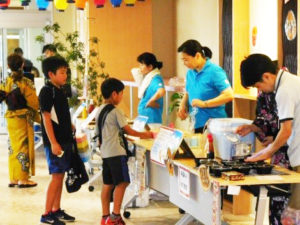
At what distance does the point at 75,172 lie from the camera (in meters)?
6.18

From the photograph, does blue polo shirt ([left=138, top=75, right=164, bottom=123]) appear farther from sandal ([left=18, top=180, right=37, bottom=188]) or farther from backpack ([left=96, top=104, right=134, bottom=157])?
sandal ([left=18, top=180, right=37, bottom=188])

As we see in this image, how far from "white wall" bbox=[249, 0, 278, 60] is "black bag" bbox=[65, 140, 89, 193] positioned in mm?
1943

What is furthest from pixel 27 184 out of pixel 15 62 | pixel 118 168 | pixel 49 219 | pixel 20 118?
pixel 118 168

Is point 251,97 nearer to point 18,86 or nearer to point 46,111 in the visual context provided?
point 46,111

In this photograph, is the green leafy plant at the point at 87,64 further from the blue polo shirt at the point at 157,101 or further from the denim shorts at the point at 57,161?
the denim shorts at the point at 57,161

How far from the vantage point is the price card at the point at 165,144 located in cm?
482

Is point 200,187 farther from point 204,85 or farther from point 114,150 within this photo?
point 204,85

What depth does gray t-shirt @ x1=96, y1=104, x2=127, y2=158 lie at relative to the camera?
18.5ft

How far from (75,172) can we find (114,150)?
0.67 m

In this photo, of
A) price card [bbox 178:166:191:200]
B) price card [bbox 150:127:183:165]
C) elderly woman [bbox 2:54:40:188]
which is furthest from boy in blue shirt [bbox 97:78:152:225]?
elderly woman [bbox 2:54:40:188]

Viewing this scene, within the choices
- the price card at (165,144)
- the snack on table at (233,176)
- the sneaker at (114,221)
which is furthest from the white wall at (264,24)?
the snack on table at (233,176)

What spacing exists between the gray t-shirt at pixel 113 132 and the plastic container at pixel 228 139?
107 centimetres

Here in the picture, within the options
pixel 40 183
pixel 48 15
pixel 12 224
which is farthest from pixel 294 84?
pixel 48 15

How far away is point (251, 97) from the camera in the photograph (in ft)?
19.8
